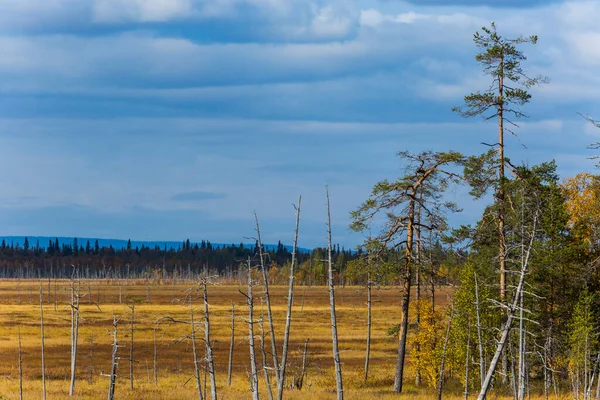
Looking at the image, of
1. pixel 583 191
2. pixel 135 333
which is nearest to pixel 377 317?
pixel 135 333

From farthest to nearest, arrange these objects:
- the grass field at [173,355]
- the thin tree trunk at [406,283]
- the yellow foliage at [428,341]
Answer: the grass field at [173,355] → the yellow foliage at [428,341] → the thin tree trunk at [406,283]

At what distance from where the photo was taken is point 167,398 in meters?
43.1

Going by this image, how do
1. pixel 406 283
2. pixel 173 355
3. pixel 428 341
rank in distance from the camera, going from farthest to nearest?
pixel 173 355 < pixel 428 341 < pixel 406 283

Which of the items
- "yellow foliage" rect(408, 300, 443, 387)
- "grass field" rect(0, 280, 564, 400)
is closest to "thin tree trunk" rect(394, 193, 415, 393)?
"grass field" rect(0, 280, 564, 400)

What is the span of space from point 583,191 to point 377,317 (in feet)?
216

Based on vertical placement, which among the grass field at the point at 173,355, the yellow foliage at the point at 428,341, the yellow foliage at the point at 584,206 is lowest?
the grass field at the point at 173,355

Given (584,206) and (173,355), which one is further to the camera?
(173,355)

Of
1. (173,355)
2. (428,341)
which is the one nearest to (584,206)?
(428,341)

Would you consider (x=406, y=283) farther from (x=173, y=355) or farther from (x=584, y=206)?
(x=173, y=355)

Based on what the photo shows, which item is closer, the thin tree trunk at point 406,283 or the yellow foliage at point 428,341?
the thin tree trunk at point 406,283

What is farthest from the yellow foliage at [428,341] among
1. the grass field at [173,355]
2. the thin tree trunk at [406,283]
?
the thin tree trunk at [406,283]

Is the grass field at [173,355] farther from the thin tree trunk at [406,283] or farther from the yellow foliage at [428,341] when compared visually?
the thin tree trunk at [406,283]

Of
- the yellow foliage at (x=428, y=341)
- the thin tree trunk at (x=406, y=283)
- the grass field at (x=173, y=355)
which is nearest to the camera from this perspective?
the thin tree trunk at (x=406, y=283)

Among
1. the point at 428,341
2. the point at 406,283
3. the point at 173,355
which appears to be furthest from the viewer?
the point at 173,355
